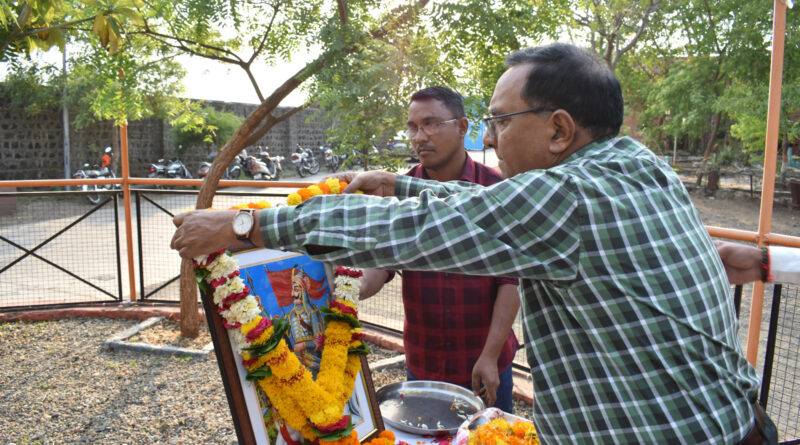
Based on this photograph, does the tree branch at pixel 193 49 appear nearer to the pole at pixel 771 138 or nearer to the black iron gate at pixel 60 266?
the black iron gate at pixel 60 266

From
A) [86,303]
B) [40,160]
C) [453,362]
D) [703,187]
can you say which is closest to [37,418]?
[86,303]

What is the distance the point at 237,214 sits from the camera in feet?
4.17

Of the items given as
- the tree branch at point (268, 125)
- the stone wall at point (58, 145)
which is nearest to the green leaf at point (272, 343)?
the tree branch at point (268, 125)

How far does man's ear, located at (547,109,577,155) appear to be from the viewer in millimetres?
1276

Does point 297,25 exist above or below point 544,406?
above

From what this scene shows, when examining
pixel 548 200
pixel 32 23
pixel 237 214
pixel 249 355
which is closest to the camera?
pixel 548 200

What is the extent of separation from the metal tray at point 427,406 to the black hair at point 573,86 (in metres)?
1.19

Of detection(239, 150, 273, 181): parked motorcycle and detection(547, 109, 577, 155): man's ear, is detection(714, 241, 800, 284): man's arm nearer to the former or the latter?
detection(547, 109, 577, 155): man's ear

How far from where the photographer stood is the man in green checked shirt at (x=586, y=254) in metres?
1.13

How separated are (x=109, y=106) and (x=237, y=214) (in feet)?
12.9

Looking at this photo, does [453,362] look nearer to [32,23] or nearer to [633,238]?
[633,238]

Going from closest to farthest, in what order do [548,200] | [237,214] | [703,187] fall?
[548,200] < [237,214] < [703,187]

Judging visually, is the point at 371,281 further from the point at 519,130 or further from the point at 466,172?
the point at 519,130

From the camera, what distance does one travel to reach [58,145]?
1510 centimetres
